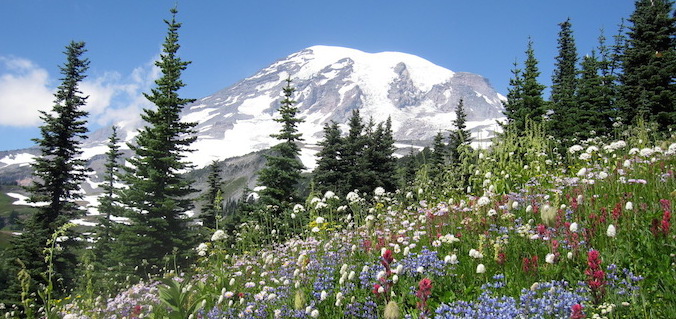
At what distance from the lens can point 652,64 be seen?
100ft

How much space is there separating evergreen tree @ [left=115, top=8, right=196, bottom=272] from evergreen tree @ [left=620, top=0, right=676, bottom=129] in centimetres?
3120

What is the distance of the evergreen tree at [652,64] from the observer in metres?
29.5

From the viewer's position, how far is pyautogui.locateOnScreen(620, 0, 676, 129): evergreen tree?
96.8ft

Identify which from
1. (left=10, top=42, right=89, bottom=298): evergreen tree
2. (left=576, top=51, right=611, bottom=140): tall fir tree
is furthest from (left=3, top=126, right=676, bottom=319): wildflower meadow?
(left=576, top=51, right=611, bottom=140): tall fir tree

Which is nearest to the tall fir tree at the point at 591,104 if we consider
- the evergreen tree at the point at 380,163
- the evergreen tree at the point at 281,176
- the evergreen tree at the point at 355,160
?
the evergreen tree at the point at 380,163

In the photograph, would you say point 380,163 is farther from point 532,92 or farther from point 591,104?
point 591,104

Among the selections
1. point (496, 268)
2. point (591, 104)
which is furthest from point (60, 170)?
point (591, 104)

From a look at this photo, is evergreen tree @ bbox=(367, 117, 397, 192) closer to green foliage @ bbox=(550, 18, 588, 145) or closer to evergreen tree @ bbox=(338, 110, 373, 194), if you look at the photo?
evergreen tree @ bbox=(338, 110, 373, 194)

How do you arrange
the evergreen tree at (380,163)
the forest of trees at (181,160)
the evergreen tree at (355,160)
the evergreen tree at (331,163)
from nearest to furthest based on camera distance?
the forest of trees at (181,160)
the evergreen tree at (355,160)
the evergreen tree at (331,163)
the evergreen tree at (380,163)

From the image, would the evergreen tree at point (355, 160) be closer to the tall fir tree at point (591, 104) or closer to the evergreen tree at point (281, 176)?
the evergreen tree at point (281, 176)

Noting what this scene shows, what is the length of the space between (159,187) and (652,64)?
1411 inches

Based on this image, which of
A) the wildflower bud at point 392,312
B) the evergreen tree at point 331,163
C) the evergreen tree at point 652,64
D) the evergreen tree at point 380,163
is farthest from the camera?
the evergreen tree at point 380,163

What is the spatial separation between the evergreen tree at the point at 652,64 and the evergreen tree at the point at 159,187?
31.2 metres

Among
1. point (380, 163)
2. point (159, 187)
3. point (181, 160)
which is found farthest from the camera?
point (380, 163)
